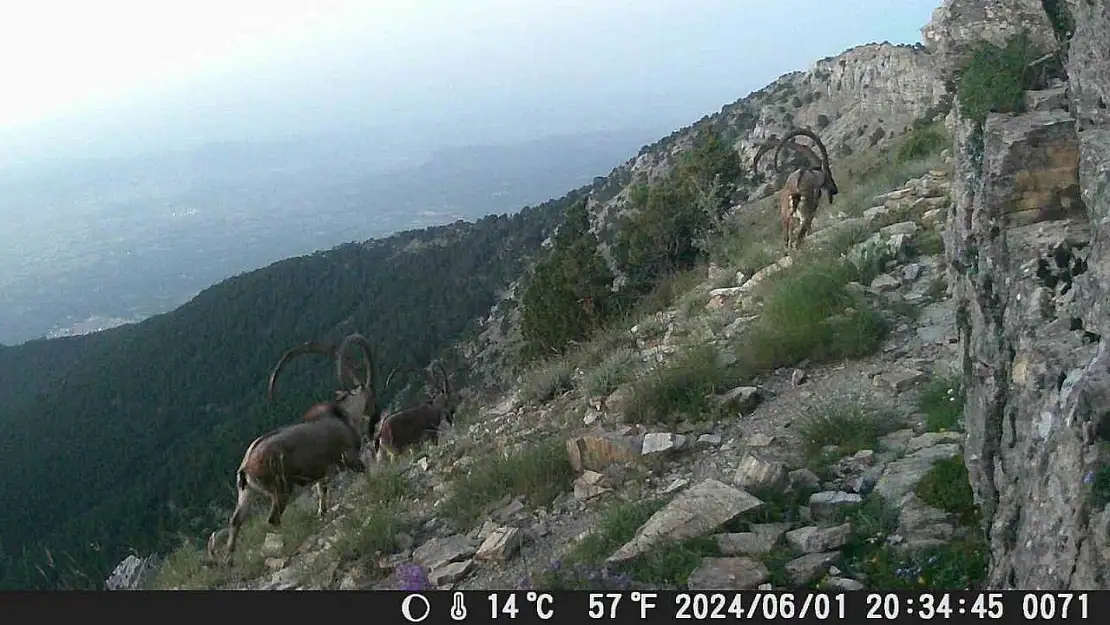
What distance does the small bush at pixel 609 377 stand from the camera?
878 centimetres

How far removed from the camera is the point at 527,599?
13.6 ft

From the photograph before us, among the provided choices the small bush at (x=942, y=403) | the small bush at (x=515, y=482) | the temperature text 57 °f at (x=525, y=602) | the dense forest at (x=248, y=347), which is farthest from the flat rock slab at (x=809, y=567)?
the dense forest at (x=248, y=347)

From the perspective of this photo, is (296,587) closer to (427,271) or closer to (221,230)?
(427,271)

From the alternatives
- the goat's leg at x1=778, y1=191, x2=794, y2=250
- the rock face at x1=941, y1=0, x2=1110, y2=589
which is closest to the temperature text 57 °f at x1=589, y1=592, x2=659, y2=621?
the rock face at x1=941, y1=0, x2=1110, y2=589

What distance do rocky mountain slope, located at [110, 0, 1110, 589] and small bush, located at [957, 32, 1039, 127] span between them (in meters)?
0.02

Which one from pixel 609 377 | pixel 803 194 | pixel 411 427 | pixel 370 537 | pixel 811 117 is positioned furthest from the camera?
pixel 811 117

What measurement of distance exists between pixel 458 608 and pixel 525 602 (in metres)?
0.34

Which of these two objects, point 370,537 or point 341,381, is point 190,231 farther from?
point 370,537

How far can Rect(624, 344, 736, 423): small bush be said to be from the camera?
753 centimetres

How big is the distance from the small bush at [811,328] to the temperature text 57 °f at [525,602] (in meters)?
4.48

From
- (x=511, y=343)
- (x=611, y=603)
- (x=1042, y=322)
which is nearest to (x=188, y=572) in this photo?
(x=611, y=603)

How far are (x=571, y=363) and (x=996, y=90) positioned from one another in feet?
21.9

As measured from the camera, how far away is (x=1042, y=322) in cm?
378

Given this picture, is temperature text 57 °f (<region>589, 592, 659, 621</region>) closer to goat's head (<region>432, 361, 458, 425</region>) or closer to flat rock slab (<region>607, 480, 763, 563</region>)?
flat rock slab (<region>607, 480, 763, 563</region>)
